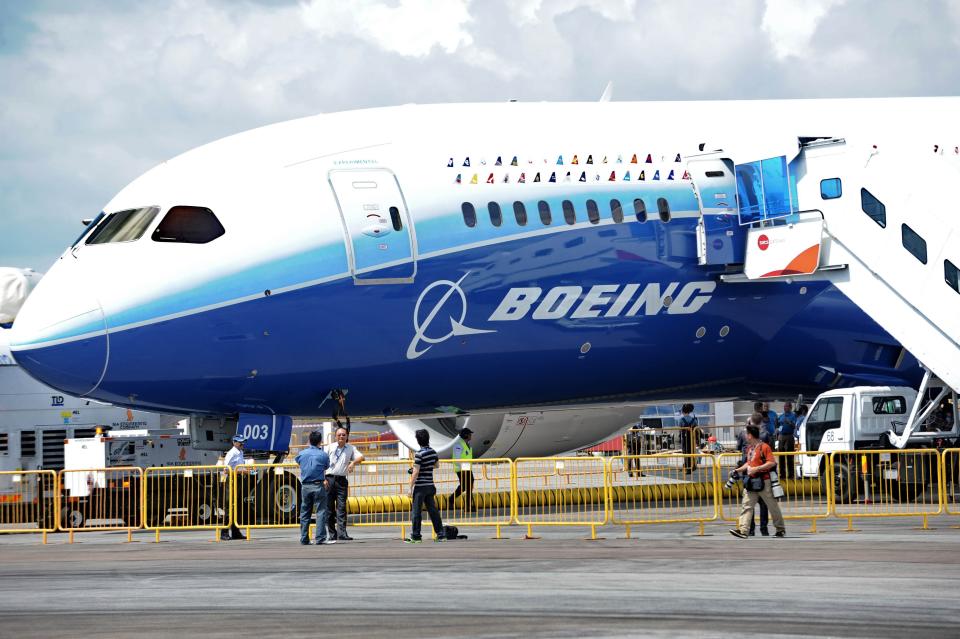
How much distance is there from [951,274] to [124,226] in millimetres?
10216

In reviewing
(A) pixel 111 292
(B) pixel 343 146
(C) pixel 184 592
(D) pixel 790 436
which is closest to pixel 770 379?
(D) pixel 790 436

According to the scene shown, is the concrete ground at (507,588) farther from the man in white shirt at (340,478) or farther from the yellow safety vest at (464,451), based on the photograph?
the yellow safety vest at (464,451)

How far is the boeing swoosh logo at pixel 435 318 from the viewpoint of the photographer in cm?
1612

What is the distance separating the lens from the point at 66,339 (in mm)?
14852

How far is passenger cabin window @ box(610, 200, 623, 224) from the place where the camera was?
17.2 m

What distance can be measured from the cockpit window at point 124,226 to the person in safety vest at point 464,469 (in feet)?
17.5

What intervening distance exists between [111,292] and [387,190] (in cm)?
336

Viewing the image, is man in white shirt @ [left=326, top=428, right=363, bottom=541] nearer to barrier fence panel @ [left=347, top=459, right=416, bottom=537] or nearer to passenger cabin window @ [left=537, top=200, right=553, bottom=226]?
barrier fence panel @ [left=347, top=459, right=416, bottom=537]

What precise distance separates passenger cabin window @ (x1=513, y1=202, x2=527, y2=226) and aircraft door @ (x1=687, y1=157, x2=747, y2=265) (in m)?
2.44

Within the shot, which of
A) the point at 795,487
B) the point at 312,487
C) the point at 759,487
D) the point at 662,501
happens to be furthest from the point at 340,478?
the point at 795,487

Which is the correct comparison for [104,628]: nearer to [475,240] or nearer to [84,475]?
[475,240]

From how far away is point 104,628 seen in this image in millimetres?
9172

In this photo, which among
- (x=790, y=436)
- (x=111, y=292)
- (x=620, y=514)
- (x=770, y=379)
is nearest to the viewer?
(x=111, y=292)

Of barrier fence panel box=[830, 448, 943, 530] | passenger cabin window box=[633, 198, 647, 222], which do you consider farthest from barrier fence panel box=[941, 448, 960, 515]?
passenger cabin window box=[633, 198, 647, 222]
